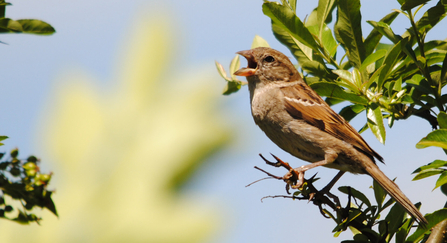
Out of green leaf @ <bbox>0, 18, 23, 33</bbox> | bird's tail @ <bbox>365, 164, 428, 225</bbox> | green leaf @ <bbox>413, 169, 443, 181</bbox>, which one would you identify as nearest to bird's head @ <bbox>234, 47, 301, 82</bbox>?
bird's tail @ <bbox>365, 164, 428, 225</bbox>

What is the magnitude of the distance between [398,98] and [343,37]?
1.85ft

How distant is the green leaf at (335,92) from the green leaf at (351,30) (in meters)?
0.26

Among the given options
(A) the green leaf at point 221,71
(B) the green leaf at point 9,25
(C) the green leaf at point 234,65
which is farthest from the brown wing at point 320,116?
(B) the green leaf at point 9,25

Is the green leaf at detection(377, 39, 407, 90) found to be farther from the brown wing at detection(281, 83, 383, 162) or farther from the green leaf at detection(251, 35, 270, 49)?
the green leaf at detection(251, 35, 270, 49)

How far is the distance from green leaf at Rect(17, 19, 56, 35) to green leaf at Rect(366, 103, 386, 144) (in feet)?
6.43

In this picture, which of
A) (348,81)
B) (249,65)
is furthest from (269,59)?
(348,81)

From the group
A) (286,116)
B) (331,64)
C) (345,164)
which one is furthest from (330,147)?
(331,64)

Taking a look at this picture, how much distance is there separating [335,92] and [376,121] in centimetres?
40

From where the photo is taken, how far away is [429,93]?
269 cm

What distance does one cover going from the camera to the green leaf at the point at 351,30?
110 inches

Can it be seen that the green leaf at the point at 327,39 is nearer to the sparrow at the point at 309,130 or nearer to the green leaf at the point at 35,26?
the sparrow at the point at 309,130

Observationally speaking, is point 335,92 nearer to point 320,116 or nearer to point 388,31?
point 388,31

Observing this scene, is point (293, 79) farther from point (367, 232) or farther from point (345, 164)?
point (367, 232)

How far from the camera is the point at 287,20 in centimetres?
282
